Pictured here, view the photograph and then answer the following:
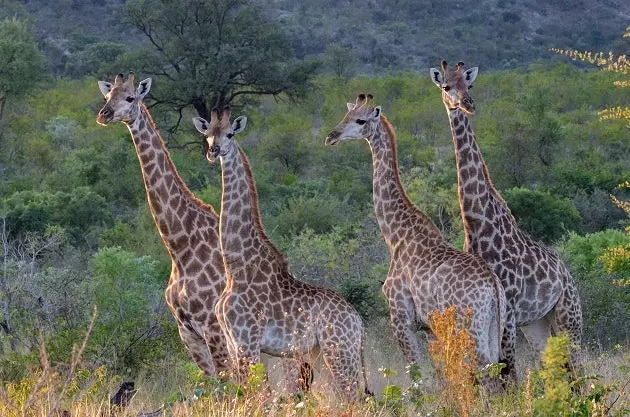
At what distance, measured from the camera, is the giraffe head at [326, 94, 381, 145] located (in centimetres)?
781

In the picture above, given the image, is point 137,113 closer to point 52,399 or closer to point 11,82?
point 52,399

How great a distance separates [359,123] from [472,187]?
88 centimetres

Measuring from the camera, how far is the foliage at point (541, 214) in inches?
598

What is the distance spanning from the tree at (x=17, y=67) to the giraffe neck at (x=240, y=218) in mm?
20952

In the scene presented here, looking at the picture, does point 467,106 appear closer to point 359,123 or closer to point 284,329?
point 359,123

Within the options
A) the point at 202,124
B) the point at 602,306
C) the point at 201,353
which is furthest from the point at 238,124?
the point at 602,306

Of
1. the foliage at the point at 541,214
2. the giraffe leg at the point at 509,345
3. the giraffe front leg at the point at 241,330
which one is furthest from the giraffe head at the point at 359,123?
the foliage at the point at 541,214

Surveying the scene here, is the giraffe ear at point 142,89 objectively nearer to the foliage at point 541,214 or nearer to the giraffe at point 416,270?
the giraffe at point 416,270

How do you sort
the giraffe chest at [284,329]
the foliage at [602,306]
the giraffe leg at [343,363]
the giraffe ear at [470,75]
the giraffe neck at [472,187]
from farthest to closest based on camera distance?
the foliage at [602,306]
the giraffe neck at [472,187]
the giraffe ear at [470,75]
the giraffe chest at [284,329]
the giraffe leg at [343,363]

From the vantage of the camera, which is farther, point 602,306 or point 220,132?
point 602,306

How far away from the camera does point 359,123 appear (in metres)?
7.84

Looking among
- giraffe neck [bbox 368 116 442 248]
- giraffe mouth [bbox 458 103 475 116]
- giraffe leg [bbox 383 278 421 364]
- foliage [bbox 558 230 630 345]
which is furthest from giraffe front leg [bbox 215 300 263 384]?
foliage [bbox 558 230 630 345]

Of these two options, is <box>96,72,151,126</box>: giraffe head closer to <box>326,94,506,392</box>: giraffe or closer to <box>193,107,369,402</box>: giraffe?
<box>193,107,369,402</box>: giraffe

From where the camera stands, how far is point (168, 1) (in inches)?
1057
